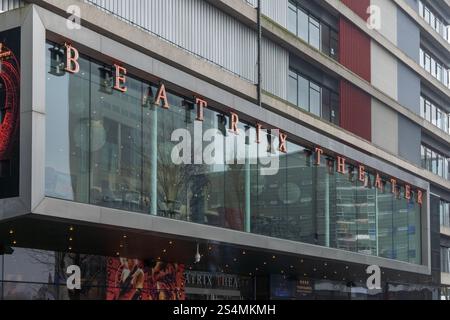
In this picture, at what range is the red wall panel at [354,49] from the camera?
46.4 m

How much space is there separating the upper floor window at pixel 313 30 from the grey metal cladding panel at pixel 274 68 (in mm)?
1865

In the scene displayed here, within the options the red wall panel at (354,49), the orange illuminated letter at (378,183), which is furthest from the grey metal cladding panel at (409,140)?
the orange illuminated letter at (378,183)

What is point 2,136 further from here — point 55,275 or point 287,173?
point 287,173

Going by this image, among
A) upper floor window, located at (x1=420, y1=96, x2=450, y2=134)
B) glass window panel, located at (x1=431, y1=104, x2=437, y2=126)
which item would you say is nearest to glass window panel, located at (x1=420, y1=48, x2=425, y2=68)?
upper floor window, located at (x1=420, y1=96, x2=450, y2=134)

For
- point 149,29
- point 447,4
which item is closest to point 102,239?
point 149,29

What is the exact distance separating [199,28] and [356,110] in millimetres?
16936

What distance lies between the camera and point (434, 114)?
204 ft

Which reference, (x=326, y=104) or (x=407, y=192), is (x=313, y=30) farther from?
(x=407, y=192)

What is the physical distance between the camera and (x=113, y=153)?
23297 mm

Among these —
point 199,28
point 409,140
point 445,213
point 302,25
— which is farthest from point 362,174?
point 445,213

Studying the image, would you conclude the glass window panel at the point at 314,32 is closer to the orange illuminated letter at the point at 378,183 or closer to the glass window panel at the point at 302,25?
the glass window panel at the point at 302,25

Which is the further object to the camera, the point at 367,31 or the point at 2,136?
the point at 367,31

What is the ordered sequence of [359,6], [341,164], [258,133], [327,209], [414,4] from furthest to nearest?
[414,4], [359,6], [341,164], [327,209], [258,133]

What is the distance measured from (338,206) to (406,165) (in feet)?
56.6
